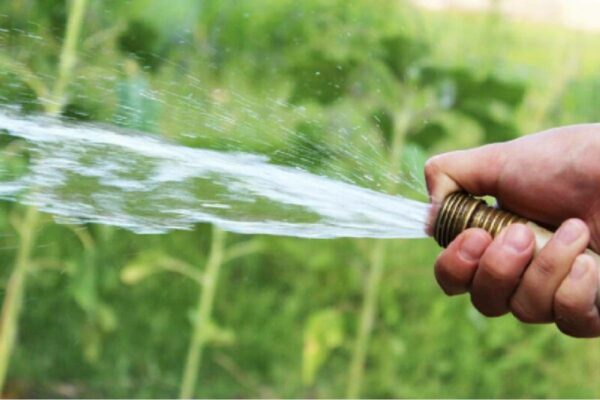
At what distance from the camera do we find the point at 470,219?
0.94m

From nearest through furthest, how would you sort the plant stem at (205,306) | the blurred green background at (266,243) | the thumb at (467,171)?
the thumb at (467,171) → the blurred green background at (266,243) → the plant stem at (205,306)

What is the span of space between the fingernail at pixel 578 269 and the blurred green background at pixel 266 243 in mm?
462

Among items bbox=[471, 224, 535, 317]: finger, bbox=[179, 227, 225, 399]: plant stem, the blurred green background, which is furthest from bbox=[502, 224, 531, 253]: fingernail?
bbox=[179, 227, 225, 399]: plant stem

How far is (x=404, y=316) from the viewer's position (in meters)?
2.00

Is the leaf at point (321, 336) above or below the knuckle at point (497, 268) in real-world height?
below

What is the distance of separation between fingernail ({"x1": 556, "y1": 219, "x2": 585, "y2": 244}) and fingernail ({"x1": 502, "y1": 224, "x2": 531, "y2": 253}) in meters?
0.03

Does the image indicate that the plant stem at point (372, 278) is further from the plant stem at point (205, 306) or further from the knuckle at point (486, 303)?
the knuckle at point (486, 303)

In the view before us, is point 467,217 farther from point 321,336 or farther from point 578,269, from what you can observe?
point 321,336

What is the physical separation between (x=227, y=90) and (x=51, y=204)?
20.8 inches

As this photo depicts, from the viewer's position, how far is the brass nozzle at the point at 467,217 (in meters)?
0.95

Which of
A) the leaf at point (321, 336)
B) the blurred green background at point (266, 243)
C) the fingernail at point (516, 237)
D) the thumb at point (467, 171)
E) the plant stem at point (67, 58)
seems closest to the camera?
the fingernail at point (516, 237)

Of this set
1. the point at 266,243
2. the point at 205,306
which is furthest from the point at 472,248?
the point at 266,243

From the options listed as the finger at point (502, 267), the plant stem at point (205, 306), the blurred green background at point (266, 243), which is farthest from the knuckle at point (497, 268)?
the plant stem at point (205, 306)

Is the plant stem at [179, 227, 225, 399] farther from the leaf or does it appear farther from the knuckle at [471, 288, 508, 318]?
the knuckle at [471, 288, 508, 318]
